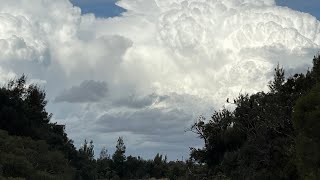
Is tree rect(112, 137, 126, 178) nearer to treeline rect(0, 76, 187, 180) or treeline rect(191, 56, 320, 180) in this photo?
treeline rect(0, 76, 187, 180)

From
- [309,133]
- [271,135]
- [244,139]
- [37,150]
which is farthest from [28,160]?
[309,133]

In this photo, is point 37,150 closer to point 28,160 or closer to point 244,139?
point 28,160

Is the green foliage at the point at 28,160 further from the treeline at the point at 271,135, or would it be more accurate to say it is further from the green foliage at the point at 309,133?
the green foliage at the point at 309,133

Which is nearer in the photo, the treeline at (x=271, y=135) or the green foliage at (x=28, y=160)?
the treeline at (x=271, y=135)

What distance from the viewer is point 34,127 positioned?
85562 millimetres

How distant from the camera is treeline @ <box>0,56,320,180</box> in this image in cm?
2881

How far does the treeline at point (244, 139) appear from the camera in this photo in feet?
94.5

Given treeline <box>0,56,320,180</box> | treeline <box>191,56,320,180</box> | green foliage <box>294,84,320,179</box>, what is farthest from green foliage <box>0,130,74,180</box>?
green foliage <box>294,84,320,179</box>

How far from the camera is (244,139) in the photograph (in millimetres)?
57156

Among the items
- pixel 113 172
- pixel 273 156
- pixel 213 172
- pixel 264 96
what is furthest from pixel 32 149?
pixel 113 172

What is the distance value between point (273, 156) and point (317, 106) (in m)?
16.4

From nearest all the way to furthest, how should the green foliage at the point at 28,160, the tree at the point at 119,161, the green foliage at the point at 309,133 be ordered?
the green foliage at the point at 309,133
the green foliage at the point at 28,160
the tree at the point at 119,161

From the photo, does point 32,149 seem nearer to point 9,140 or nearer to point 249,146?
point 9,140

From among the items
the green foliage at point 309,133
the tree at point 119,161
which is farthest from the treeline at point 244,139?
the tree at point 119,161
